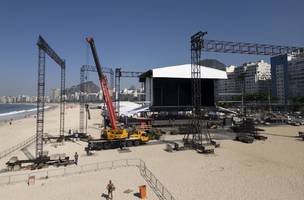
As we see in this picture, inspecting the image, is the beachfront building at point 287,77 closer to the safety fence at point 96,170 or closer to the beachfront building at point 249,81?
the beachfront building at point 249,81

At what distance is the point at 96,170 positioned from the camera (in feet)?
66.9

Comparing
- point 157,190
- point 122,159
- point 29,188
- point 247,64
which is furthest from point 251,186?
point 247,64

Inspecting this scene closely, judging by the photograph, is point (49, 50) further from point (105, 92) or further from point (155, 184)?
point (155, 184)

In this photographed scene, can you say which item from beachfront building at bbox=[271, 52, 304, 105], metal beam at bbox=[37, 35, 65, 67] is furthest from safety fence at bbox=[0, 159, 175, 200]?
beachfront building at bbox=[271, 52, 304, 105]

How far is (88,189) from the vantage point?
1598 cm

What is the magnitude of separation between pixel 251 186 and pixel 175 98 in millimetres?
49014

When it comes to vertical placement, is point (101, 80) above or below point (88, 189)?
above

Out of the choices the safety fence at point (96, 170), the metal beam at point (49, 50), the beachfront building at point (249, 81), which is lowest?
the safety fence at point (96, 170)

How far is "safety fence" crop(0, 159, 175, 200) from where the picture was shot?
16.1 metres

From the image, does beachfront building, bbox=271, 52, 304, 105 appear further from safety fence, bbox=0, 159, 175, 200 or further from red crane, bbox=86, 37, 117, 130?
safety fence, bbox=0, 159, 175, 200

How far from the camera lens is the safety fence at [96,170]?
16141 mm

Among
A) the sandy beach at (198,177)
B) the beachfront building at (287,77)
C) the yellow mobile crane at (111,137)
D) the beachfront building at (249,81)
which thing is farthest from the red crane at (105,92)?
the beachfront building at (249,81)

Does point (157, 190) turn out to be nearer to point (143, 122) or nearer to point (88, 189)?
point (88, 189)

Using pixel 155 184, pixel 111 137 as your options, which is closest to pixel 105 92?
pixel 111 137
